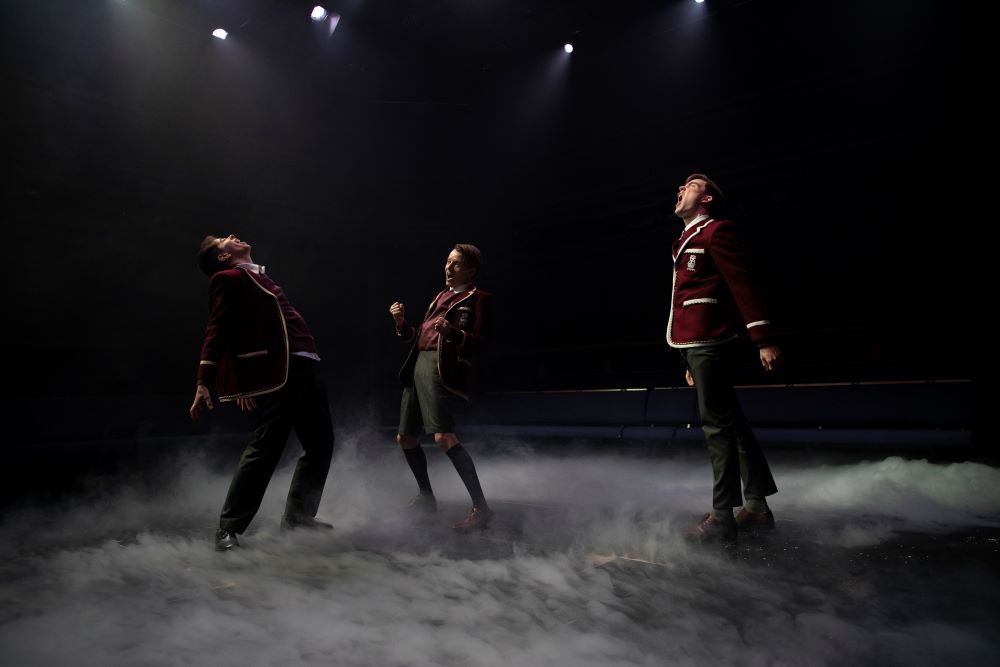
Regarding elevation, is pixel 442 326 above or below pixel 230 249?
below

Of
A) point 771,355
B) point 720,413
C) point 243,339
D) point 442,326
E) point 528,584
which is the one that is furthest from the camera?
point 442,326

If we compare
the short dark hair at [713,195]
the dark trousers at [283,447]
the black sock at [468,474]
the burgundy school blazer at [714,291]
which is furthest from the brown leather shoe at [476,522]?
the short dark hair at [713,195]

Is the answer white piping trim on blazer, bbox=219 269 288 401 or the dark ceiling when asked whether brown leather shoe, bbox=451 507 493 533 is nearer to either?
white piping trim on blazer, bbox=219 269 288 401

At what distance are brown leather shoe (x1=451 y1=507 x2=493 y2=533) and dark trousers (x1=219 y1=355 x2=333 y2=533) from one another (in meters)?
0.65

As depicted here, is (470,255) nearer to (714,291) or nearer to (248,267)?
(248,267)

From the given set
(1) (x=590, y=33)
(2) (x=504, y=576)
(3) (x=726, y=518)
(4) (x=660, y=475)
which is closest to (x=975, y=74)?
(1) (x=590, y=33)

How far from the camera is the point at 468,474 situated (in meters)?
2.56

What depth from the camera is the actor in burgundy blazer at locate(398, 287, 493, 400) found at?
8.76ft

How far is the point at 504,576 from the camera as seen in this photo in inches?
65.7

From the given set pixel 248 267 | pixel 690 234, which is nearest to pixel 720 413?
pixel 690 234

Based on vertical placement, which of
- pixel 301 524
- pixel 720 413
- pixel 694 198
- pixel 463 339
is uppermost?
pixel 694 198

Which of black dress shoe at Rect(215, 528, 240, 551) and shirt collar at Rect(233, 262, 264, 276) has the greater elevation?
shirt collar at Rect(233, 262, 264, 276)

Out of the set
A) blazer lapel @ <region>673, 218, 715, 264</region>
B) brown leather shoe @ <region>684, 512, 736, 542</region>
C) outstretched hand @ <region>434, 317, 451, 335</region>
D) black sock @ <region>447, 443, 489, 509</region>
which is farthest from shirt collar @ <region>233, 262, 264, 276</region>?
brown leather shoe @ <region>684, 512, 736, 542</region>

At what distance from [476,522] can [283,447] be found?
89cm
